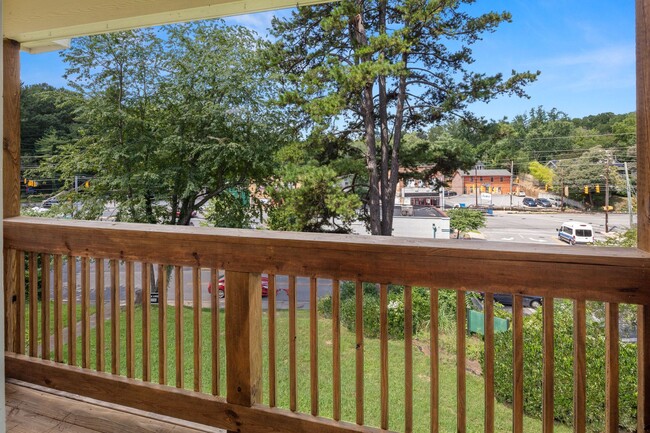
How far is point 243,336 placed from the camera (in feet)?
4.49

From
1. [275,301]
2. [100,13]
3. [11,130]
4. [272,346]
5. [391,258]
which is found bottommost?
[272,346]

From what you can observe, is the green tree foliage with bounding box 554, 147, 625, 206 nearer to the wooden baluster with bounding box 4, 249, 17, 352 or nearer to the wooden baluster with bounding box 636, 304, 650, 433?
the wooden baluster with bounding box 636, 304, 650, 433

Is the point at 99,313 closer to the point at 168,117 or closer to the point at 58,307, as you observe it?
the point at 58,307

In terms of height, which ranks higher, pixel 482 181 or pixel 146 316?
pixel 482 181

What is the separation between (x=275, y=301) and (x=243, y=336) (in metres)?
0.16

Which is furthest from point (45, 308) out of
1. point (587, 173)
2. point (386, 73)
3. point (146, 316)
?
point (386, 73)

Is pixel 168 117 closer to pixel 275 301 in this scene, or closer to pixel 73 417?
pixel 73 417

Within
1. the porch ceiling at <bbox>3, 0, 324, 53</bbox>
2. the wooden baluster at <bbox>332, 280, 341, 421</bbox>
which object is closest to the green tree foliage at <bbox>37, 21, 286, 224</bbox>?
the porch ceiling at <bbox>3, 0, 324, 53</bbox>

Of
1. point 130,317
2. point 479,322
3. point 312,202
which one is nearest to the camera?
point 130,317

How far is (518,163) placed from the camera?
206 centimetres

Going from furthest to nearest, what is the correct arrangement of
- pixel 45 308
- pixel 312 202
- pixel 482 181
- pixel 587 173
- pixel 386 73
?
pixel 312 202 → pixel 386 73 → pixel 482 181 → pixel 587 173 → pixel 45 308

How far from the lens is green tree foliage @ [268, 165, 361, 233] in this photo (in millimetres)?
2941

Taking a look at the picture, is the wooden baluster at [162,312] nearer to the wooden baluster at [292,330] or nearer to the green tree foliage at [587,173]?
the wooden baluster at [292,330]

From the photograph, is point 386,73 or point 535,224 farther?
point 386,73
